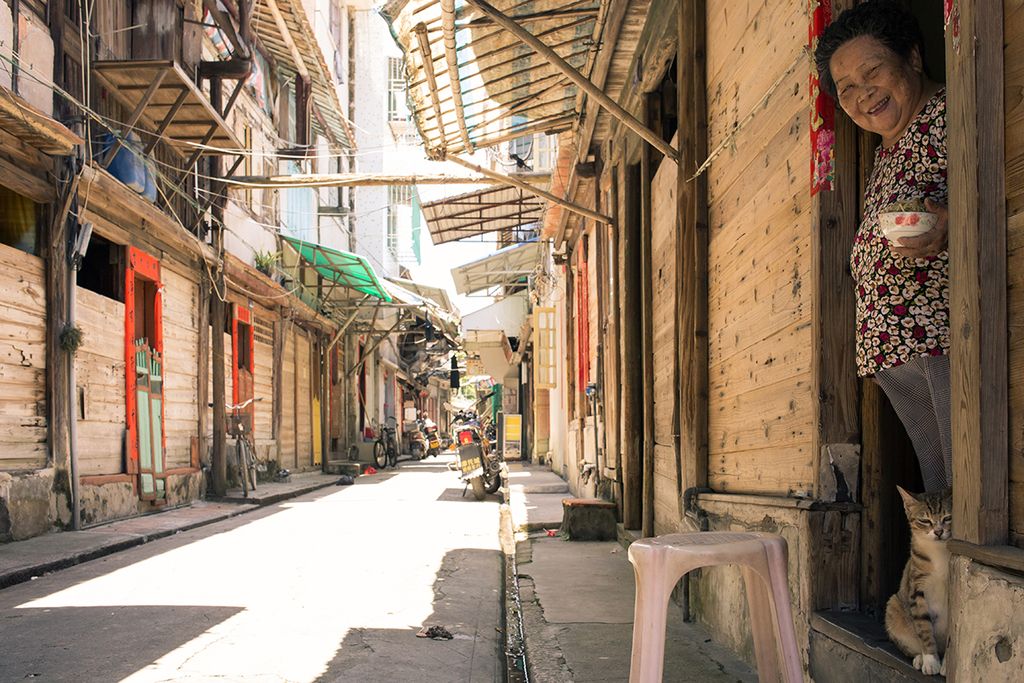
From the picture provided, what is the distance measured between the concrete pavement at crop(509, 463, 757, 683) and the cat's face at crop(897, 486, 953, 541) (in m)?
1.54

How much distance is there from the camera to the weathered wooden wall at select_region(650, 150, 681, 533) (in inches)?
236

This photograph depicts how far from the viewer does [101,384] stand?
418 inches

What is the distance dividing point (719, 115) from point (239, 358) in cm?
1336

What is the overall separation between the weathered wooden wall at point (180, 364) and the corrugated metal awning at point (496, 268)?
9954 mm

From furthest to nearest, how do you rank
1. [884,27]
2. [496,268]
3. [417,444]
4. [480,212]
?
[417,444], [496,268], [480,212], [884,27]

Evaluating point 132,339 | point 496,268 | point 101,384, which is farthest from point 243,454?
point 496,268

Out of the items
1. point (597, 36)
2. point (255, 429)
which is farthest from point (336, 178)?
point (597, 36)

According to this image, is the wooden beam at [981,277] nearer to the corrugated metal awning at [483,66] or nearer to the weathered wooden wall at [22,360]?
the corrugated metal awning at [483,66]

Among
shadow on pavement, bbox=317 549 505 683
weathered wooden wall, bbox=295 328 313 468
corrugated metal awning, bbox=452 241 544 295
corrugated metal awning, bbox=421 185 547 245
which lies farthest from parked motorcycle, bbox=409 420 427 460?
shadow on pavement, bbox=317 549 505 683

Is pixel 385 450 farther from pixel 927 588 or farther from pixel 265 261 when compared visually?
pixel 927 588

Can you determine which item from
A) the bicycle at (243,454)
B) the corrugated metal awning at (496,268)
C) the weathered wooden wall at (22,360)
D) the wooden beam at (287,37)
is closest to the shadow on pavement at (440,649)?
the weathered wooden wall at (22,360)

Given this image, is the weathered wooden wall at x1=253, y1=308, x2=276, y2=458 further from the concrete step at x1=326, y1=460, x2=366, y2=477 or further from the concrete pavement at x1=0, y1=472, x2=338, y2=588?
the concrete step at x1=326, y1=460, x2=366, y2=477

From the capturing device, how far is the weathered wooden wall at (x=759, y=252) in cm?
349

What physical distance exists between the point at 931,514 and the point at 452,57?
4.79 m
